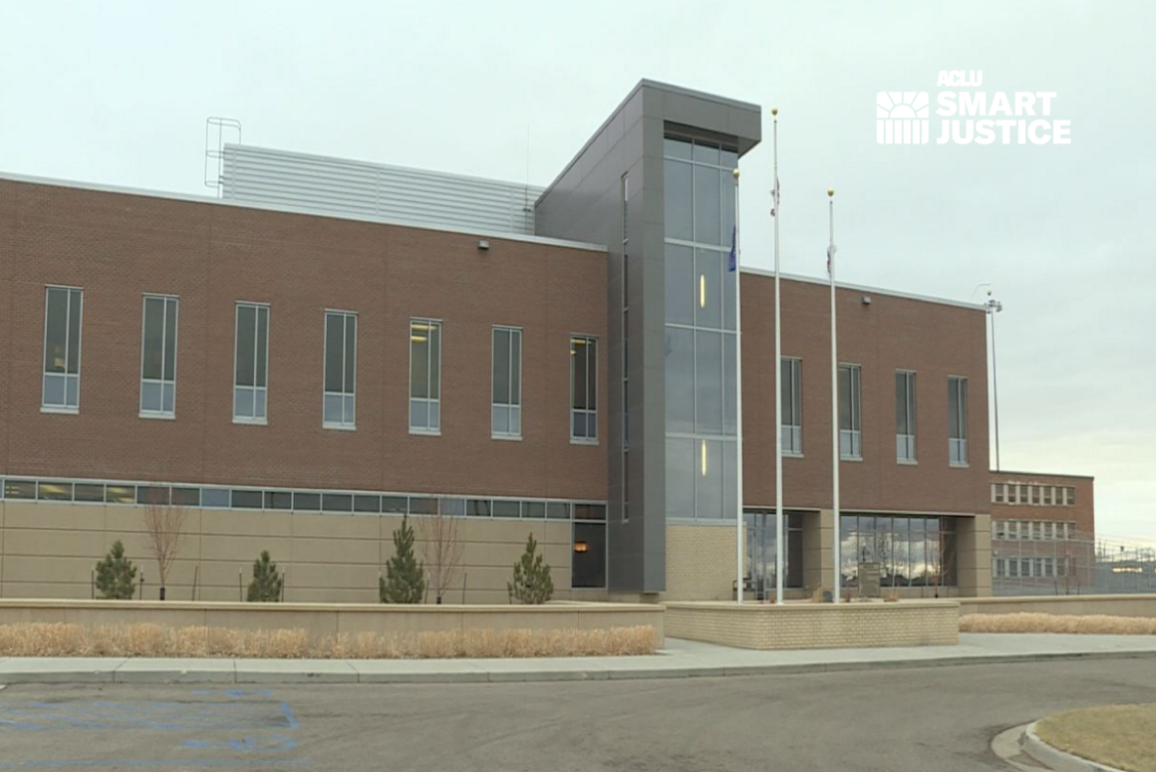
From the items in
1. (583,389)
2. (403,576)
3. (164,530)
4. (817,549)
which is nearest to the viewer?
(164,530)

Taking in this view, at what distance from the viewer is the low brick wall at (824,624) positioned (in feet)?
91.4

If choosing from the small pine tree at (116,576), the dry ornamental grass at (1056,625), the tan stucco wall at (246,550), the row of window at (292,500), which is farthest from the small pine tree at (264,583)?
the dry ornamental grass at (1056,625)

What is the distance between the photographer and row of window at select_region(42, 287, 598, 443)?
33031 mm

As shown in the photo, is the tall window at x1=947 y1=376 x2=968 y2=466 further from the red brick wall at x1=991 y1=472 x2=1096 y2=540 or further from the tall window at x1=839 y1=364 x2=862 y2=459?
the red brick wall at x1=991 y1=472 x2=1096 y2=540

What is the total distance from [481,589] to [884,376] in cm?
1706

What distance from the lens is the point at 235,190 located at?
45.2 meters

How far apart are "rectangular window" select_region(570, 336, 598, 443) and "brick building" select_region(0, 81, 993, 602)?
0.32 ft

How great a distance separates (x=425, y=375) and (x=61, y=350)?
9971mm

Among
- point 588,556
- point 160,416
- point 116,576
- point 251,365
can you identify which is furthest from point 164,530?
point 588,556

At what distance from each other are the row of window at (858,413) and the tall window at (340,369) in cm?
1390

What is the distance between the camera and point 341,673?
2038 cm

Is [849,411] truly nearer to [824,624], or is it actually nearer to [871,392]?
[871,392]

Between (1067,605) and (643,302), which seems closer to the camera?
(643,302)

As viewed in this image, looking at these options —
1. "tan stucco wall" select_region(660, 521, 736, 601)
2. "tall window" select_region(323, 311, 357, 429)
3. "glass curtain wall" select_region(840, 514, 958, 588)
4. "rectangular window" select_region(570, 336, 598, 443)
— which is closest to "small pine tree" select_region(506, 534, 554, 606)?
"tan stucco wall" select_region(660, 521, 736, 601)
